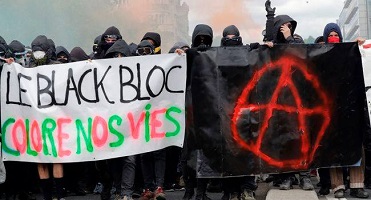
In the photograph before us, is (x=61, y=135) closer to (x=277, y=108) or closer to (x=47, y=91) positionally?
(x=47, y=91)

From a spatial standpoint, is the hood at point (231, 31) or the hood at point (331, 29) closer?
the hood at point (231, 31)

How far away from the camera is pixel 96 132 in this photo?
7.32m

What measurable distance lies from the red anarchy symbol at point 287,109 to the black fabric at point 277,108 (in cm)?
1

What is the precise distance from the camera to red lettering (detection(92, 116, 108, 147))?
7297 mm

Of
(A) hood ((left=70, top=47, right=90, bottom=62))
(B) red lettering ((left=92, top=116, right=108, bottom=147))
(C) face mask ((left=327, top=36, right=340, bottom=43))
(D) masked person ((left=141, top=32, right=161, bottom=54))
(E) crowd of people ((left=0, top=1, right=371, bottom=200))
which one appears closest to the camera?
(E) crowd of people ((left=0, top=1, right=371, bottom=200))

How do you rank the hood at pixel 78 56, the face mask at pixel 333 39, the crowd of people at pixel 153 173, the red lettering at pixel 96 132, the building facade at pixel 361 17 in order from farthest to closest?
1. the building facade at pixel 361 17
2. the hood at pixel 78 56
3. the face mask at pixel 333 39
4. the red lettering at pixel 96 132
5. the crowd of people at pixel 153 173

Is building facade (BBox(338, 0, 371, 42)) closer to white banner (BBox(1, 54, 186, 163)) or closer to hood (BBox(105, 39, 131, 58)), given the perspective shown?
hood (BBox(105, 39, 131, 58))

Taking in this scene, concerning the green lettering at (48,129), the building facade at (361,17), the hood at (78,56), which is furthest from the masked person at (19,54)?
the building facade at (361,17)

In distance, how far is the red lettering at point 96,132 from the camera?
7297 mm

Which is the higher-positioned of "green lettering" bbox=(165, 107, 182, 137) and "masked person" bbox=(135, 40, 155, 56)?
"masked person" bbox=(135, 40, 155, 56)

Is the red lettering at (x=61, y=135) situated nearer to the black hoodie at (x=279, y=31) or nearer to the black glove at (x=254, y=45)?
the black glove at (x=254, y=45)

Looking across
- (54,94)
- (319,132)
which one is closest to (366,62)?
(319,132)

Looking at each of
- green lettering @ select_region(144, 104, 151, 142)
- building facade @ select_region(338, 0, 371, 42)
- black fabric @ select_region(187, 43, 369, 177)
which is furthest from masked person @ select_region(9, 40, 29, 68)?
building facade @ select_region(338, 0, 371, 42)

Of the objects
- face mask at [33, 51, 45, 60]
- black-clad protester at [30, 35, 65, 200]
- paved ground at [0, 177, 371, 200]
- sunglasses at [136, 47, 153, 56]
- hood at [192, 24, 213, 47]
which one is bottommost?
paved ground at [0, 177, 371, 200]
